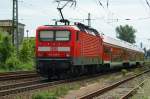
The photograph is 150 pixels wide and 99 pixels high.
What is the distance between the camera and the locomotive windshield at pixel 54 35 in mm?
24719

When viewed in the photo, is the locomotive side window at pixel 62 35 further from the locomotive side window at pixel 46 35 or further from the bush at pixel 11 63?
the bush at pixel 11 63

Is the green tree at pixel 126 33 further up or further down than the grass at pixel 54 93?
further up

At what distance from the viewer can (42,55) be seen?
24.7 m

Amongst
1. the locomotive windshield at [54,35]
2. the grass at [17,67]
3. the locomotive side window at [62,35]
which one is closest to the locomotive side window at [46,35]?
the locomotive windshield at [54,35]

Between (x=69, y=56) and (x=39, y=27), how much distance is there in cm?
233

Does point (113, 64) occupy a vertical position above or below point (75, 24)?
below

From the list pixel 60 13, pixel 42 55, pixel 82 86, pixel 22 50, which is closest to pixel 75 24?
pixel 60 13

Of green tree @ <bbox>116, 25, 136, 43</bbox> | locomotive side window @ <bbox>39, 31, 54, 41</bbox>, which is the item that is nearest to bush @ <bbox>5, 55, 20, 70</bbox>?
locomotive side window @ <bbox>39, 31, 54, 41</bbox>

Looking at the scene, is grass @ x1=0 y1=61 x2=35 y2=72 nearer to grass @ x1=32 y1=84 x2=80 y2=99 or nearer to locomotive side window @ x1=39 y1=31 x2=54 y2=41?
locomotive side window @ x1=39 y1=31 x2=54 y2=41

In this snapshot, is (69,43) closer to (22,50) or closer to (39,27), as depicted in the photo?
(39,27)

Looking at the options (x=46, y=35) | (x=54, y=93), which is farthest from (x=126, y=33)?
(x=54, y=93)

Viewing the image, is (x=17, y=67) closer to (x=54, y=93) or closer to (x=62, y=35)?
(x=62, y=35)

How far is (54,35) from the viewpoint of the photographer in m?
24.8

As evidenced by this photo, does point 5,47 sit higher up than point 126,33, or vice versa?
point 126,33
